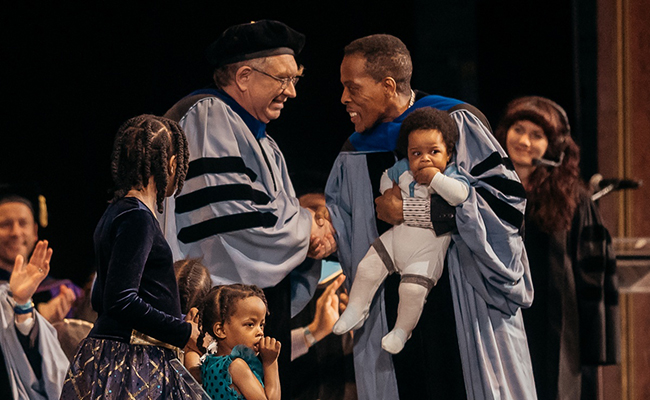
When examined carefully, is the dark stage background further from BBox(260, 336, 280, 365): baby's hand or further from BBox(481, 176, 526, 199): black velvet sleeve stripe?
BBox(260, 336, 280, 365): baby's hand

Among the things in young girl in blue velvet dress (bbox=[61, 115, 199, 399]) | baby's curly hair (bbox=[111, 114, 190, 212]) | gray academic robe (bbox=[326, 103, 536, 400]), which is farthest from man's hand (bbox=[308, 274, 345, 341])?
baby's curly hair (bbox=[111, 114, 190, 212])

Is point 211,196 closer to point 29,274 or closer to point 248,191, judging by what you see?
point 248,191

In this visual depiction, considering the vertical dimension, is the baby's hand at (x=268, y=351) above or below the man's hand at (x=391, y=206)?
below

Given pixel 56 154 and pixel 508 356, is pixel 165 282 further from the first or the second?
pixel 56 154

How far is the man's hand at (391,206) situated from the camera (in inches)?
145

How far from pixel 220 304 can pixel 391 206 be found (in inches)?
32.1

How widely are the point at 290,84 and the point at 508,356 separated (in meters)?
1.52

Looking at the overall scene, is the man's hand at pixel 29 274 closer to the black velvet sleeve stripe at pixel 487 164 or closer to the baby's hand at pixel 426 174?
the baby's hand at pixel 426 174

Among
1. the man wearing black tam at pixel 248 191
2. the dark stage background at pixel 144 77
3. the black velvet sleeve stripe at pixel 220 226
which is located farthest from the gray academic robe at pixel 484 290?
the dark stage background at pixel 144 77

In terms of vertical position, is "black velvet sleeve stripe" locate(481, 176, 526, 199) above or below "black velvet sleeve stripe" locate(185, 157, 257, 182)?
below

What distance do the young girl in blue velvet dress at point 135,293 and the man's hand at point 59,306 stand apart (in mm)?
1971

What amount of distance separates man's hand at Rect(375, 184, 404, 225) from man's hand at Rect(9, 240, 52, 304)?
5.83ft

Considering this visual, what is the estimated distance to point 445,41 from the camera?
17.8 feet

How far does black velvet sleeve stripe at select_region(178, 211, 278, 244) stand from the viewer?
3.80m
